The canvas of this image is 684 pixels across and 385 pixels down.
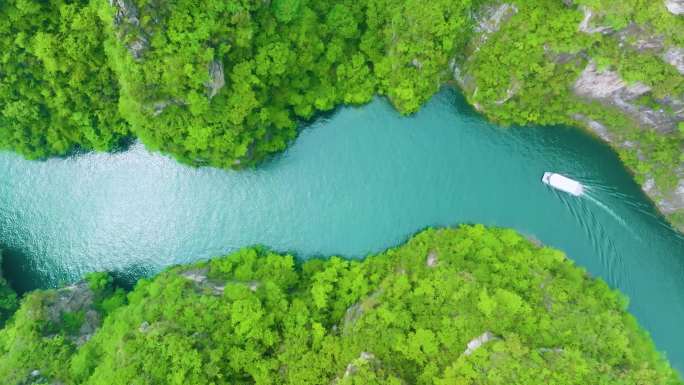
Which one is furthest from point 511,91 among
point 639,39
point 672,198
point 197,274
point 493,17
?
point 197,274

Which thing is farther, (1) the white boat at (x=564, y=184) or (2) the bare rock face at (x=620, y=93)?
(1) the white boat at (x=564, y=184)

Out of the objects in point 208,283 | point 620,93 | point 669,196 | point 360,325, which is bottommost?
point 360,325

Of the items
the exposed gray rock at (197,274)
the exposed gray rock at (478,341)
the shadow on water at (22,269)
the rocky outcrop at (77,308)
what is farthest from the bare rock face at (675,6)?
the shadow on water at (22,269)

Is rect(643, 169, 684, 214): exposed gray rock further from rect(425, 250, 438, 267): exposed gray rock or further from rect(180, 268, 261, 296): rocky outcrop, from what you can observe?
rect(180, 268, 261, 296): rocky outcrop

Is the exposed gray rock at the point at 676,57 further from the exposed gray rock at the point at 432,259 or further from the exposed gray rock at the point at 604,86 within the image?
the exposed gray rock at the point at 432,259

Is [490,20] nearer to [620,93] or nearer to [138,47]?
[620,93]

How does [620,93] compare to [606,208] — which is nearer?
[620,93]
